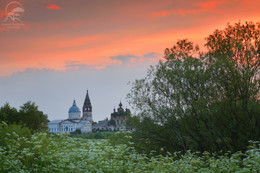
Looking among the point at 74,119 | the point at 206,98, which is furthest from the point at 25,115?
the point at 74,119

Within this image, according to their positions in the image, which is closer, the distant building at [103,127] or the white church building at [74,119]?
the distant building at [103,127]

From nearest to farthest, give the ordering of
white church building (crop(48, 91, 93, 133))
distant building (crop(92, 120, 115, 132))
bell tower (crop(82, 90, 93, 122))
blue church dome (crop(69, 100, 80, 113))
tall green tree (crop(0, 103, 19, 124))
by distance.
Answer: tall green tree (crop(0, 103, 19, 124)) < distant building (crop(92, 120, 115, 132)) < white church building (crop(48, 91, 93, 133)) < bell tower (crop(82, 90, 93, 122)) < blue church dome (crop(69, 100, 80, 113))

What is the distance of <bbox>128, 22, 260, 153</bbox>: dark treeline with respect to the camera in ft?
70.7

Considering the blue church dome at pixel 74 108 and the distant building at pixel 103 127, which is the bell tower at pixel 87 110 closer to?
the blue church dome at pixel 74 108

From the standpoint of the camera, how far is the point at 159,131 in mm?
24125

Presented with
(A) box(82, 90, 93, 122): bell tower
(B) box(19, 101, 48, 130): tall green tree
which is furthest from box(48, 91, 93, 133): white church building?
(B) box(19, 101, 48, 130): tall green tree

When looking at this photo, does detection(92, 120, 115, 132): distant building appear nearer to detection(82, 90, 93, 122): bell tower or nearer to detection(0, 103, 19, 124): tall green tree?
detection(82, 90, 93, 122): bell tower

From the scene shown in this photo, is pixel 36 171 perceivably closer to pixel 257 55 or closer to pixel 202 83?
pixel 202 83

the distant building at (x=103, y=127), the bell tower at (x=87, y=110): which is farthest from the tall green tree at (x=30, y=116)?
the bell tower at (x=87, y=110)

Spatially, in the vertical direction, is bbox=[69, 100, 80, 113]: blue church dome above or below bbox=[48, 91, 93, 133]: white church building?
above

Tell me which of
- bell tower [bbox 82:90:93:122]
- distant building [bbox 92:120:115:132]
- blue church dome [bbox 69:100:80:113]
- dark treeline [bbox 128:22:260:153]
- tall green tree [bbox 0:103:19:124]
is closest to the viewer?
dark treeline [bbox 128:22:260:153]

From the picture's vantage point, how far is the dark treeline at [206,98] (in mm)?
21562

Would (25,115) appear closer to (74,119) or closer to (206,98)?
(206,98)

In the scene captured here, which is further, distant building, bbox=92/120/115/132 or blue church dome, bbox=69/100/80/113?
blue church dome, bbox=69/100/80/113
